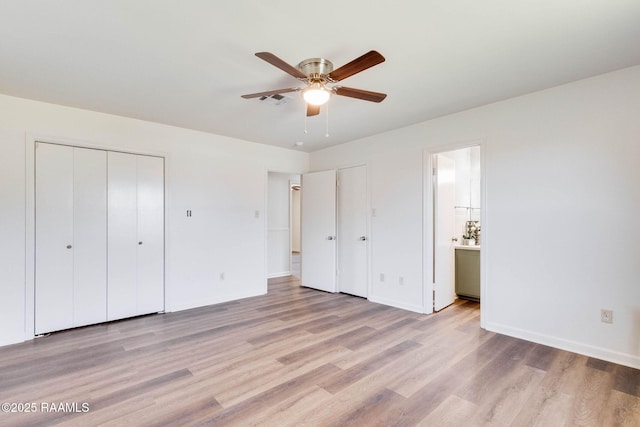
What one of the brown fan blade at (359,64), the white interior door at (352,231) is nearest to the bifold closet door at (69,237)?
the brown fan blade at (359,64)

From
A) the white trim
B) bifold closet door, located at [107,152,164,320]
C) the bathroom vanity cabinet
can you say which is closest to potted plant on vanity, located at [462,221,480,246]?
the bathroom vanity cabinet

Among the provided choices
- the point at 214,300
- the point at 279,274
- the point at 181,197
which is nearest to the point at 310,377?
the point at 214,300

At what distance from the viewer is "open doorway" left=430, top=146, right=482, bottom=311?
3.97 m

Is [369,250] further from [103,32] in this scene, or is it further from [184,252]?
[103,32]

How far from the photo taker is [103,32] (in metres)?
2.02

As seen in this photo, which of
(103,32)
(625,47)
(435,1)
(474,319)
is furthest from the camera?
(474,319)

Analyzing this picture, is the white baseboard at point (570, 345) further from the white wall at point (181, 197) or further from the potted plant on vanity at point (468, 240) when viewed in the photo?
the white wall at point (181, 197)

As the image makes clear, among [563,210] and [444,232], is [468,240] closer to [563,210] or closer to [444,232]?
[444,232]

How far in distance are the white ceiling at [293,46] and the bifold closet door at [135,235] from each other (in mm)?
839

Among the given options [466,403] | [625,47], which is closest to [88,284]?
[466,403]

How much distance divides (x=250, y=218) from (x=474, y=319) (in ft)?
11.2

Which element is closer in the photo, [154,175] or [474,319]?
[474,319]

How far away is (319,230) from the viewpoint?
522 centimetres

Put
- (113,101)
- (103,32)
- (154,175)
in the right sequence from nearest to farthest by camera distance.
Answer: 1. (103,32)
2. (113,101)
3. (154,175)
